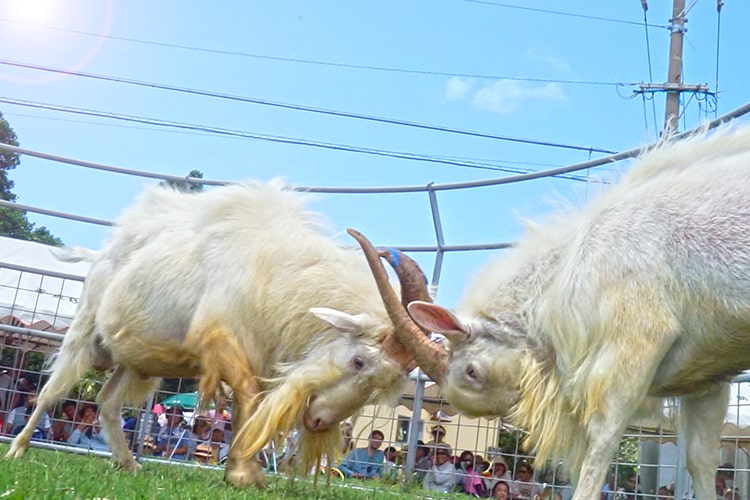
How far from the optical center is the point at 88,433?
9289 millimetres

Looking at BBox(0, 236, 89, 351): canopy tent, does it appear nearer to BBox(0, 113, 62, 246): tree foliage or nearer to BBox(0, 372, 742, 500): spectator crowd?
BBox(0, 372, 742, 500): spectator crowd

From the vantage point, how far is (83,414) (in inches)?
384

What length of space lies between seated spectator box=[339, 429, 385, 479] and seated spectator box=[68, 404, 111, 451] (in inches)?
102

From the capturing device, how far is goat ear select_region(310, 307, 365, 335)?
5371 millimetres

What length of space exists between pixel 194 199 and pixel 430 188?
2.18 meters

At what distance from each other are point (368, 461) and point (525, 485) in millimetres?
1525

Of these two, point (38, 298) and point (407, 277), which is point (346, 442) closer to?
point (407, 277)

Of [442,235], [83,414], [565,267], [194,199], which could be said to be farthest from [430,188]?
[83,414]

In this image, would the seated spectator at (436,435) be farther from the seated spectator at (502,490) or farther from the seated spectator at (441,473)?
the seated spectator at (502,490)

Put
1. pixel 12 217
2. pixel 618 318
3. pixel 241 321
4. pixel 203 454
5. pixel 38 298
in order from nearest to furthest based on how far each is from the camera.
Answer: pixel 618 318, pixel 241 321, pixel 38 298, pixel 203 454, pixel 12 217

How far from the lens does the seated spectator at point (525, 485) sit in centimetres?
728

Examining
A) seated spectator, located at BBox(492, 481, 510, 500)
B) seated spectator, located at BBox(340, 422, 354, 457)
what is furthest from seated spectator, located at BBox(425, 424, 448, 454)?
seated spectator, located at BBox(340, 422, 354, 457)

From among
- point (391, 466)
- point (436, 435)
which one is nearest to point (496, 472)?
point (436, 435)

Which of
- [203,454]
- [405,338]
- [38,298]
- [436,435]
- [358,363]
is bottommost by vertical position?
[203,454]
